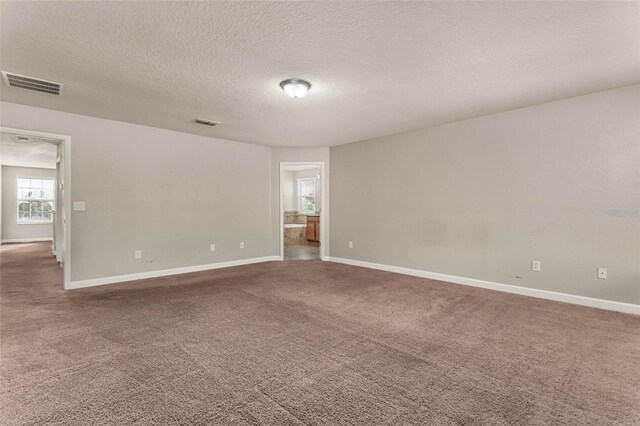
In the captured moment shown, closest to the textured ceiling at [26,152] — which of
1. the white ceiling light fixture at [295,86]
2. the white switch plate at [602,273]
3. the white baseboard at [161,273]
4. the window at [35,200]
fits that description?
the window at [35,200]

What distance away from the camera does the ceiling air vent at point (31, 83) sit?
3084 millimetres

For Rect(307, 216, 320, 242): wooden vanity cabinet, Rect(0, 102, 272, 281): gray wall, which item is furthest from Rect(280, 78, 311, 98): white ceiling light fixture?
Rect(307, 216, 320, 242): wooden vanity cabinet

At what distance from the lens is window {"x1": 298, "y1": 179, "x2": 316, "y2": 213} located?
412 inches

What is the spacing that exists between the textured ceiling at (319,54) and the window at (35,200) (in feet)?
27.0

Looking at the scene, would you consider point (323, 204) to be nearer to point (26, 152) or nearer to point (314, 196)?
point (314, 196)

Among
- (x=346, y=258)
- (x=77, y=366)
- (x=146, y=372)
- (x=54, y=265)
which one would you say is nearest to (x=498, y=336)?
(x=146, y=372)

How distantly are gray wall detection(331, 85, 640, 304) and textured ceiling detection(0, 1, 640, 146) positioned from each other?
1.37ft

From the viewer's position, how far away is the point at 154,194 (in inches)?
201

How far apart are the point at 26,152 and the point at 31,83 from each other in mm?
5856

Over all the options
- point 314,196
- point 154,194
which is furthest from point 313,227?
point 154,194

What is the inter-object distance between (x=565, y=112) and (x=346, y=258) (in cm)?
415

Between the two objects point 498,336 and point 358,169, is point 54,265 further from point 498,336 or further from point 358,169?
point 498,336

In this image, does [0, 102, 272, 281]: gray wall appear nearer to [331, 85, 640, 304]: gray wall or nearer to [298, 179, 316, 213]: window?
[331, 85, 640, 304]: gray wall

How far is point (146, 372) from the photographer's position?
6.86ft
